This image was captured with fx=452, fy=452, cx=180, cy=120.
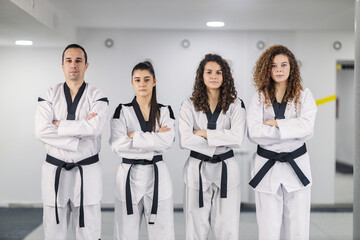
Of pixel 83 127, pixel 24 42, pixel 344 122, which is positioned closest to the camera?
pixel 83 127

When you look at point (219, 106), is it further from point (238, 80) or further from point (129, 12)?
point (129, 12)

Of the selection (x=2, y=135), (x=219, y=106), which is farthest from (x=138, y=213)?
(x=2, y=135)

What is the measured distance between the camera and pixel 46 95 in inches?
125

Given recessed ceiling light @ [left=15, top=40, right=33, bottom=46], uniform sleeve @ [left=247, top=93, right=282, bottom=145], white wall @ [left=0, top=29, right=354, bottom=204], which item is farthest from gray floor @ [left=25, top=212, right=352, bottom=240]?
recessed ceiling light @ [left=15, top=40, right=33, bottom=46]

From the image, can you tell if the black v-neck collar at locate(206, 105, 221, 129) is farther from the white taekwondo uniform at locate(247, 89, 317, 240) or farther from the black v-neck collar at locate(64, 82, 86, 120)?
the black v-neck collar at locate(64, 82, 86, 120)

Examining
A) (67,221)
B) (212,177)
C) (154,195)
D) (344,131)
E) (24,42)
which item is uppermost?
(24,42)

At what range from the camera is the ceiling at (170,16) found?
3.78 m

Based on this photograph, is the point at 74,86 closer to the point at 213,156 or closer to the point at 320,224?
the point at 213,156

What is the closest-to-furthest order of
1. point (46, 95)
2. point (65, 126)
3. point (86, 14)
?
point (65, 126), point (46, 95), point (86, 14)

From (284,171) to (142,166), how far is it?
Answer: 0.98 m

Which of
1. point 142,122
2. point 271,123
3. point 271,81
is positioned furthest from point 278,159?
point 142,122

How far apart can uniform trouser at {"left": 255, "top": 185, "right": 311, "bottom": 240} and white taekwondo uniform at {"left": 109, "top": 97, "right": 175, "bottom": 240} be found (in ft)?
2.17

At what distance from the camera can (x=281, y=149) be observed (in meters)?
3.12

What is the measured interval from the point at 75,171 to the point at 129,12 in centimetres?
151
